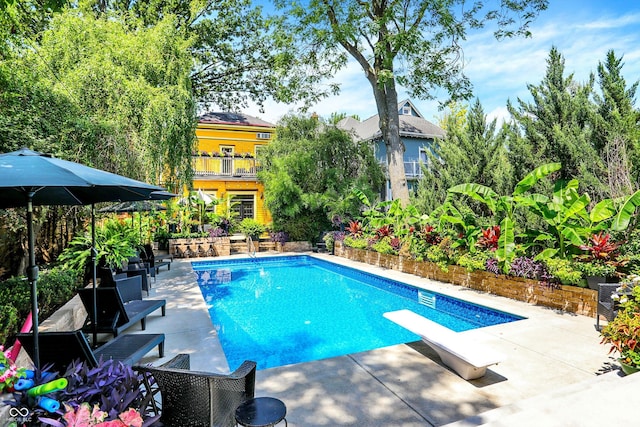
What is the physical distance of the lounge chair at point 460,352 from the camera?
158 inches

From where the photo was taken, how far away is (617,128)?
9.45 metres

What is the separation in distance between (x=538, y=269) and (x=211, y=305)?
758 cm

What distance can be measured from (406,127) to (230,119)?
1272 cm

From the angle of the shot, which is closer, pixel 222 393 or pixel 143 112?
pixel 222 393

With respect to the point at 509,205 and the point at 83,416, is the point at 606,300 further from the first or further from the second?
the point at 83,416

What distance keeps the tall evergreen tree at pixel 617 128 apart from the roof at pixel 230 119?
19.3m

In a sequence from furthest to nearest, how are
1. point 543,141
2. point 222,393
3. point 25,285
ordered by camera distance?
point 543,141 < point 25,285 < point 222,393

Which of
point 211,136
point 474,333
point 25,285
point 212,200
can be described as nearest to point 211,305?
point 25,285

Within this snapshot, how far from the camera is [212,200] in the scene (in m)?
18.9

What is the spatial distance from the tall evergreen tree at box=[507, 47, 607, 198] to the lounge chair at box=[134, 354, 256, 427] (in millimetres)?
10280

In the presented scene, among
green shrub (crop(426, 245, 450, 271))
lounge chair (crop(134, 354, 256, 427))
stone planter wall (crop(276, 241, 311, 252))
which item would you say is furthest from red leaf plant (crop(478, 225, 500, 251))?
stone planter wall (crop(276, 241, 311, 252))

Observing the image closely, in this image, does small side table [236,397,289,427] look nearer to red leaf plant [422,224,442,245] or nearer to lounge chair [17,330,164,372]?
lounge chair [17,330,164,372]

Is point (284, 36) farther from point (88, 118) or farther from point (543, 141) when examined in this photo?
point (543, 141)

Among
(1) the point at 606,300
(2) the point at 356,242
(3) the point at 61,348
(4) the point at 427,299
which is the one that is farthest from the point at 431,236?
(3) the point at 61,348
